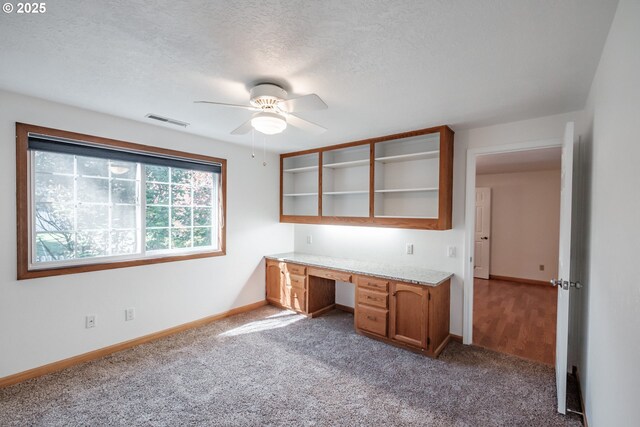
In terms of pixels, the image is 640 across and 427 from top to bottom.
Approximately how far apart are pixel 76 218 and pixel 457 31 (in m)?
3.41

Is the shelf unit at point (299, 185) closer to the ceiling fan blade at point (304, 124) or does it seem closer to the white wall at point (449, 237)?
the white wall at point (449, 237)

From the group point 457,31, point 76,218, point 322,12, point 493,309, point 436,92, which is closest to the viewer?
point 322,12

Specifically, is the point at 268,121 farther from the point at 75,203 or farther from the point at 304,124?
the point at 75,203

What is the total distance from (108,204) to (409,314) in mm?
3292

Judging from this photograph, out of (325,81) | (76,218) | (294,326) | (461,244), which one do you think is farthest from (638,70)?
(76,218)

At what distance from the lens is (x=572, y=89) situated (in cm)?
210

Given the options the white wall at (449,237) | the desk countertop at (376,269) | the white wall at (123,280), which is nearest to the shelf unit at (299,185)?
the white wall at (123,280)

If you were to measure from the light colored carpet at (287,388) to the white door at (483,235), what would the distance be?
3.76 metres

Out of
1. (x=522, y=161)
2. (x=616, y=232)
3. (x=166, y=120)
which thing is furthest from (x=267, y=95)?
(x=522, y=161)

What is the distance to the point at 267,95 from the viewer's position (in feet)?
6.44

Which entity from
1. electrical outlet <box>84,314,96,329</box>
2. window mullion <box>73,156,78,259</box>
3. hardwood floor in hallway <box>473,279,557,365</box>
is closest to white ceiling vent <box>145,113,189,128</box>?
window mullion <box>73,156,78,259</box>

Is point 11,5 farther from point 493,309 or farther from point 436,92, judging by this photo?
point 493,309

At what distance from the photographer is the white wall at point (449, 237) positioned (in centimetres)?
277

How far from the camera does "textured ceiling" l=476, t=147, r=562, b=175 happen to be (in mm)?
4168
